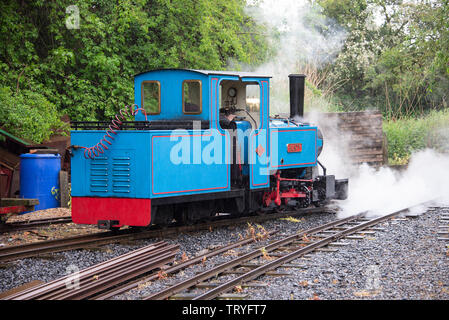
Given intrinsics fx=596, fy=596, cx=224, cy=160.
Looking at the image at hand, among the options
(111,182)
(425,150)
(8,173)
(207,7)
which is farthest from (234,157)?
(425,150)

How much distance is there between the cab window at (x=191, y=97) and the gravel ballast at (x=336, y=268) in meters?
2.05

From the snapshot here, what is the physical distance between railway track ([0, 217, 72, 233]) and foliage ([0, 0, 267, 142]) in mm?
3562

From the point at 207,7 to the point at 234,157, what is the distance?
7956mm

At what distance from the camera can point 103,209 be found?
9.05m

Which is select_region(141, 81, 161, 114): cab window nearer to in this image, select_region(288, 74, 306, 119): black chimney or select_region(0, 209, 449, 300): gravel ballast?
select_region(0, 209, 449, 300): gravel ballast

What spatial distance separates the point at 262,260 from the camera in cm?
792

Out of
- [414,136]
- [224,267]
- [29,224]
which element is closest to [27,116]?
[29,224]

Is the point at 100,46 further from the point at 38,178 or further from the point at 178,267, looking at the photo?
the point at 178,267

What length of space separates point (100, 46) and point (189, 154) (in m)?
7.92

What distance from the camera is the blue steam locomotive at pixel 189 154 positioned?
878 cm

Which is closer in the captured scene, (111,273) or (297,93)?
(111,273)

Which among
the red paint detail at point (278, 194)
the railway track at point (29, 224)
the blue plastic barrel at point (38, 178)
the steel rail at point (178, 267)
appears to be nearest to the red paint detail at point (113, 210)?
the steel rail at point (178, 267)

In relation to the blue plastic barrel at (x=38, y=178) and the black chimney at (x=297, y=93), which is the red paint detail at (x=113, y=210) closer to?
the blue plastic barrel at (x=38, y=178)

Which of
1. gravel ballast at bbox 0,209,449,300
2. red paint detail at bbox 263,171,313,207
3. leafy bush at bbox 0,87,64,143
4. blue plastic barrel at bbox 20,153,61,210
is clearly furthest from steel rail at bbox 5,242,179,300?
leafy bush at bbox 0,87,64,143
